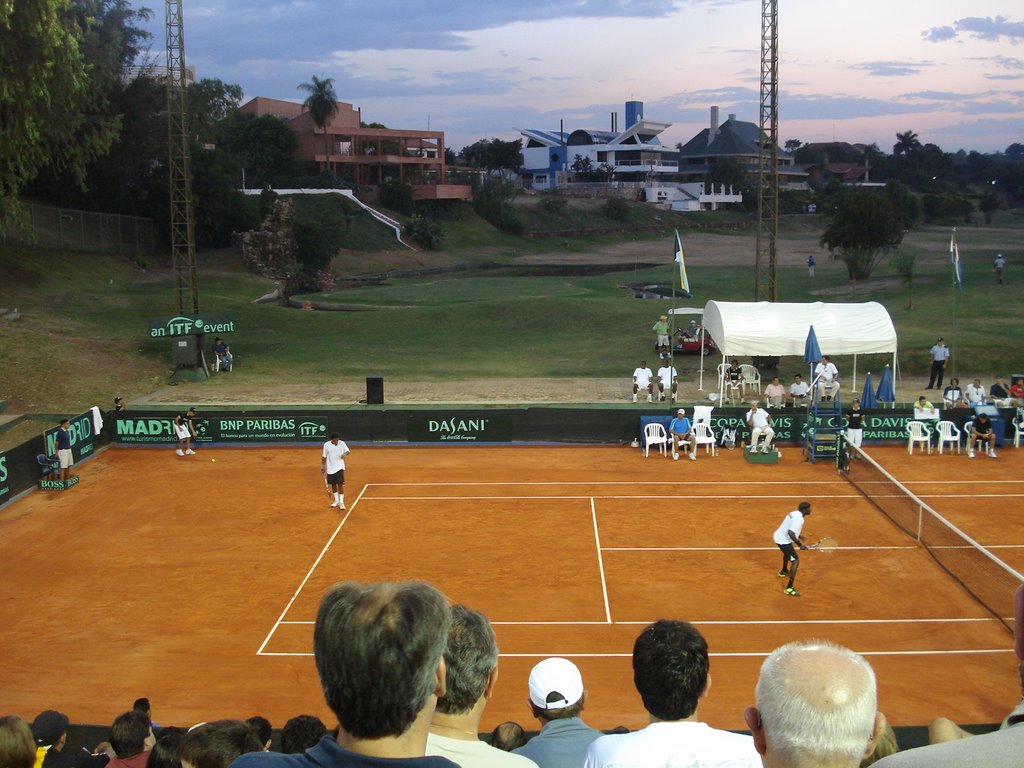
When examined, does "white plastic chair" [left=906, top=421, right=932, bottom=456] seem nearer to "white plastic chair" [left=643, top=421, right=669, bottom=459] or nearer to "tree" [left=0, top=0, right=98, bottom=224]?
"white plastic chair" [left=643, top=421, right=669, bottom=459]

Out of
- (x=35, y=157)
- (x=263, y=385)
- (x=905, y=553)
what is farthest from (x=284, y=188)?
(x=905, y=553)

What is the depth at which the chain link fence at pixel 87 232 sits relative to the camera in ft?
185

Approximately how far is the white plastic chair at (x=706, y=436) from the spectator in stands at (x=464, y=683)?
23.1m

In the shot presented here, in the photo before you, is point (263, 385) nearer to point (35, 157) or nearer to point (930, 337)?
point (35, 157)

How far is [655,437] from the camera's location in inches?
1094

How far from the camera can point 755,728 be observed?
126 inches

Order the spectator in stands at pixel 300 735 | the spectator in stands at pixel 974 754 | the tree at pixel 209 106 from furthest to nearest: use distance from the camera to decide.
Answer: the tree at pixel 209 106 < the spectator in stands at pixel 300 735 < the spectator in stands at pixel 974 754

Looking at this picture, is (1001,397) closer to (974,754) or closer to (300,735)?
(300,735)

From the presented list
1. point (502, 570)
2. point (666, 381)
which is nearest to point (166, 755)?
point (502, 570)

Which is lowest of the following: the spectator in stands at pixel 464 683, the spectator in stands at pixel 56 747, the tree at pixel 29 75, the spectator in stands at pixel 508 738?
the spectator in stands at pixel 56 747

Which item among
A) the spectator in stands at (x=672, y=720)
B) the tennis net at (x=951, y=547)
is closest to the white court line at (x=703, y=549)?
the tennis net at (x=951, y=547)

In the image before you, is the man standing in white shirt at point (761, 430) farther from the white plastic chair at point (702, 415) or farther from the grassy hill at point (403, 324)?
the grassy hill at point (403, 324)

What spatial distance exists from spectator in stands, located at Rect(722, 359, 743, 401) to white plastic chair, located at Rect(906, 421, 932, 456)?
596 cm

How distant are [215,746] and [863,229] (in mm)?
61790
